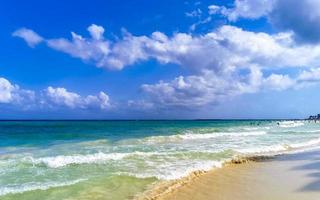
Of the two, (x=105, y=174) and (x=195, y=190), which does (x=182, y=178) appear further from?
(x=105, y=174)

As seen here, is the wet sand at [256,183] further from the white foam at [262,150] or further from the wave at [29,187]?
the white foam at [262,150]

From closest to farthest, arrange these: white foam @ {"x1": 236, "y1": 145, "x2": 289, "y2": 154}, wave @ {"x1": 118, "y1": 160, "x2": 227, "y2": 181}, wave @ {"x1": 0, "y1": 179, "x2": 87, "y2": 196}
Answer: wave @ {"x1": 0, "y1": 179, "x2": 87, "y2": 196}
wave @ {"x1": 118, "y1": 160, "x2": 227, "y2": 181}
white foam @ {"x1": 236, "y1": 145, "x2": 289, "y2": 154}

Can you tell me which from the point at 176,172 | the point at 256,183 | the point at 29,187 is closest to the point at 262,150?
the point at 176,172

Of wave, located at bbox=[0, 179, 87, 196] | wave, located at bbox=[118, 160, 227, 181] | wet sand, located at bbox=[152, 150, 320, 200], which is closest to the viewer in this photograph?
wet sand, located at bbox=[152, 150, 320, 200]

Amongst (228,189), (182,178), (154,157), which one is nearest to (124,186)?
(182,178)

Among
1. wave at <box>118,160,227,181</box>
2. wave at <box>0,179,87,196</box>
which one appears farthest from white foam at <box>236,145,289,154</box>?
wave at <box>0,179,87,196</box>

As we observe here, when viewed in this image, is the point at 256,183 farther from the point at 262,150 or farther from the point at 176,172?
the point at 262,150

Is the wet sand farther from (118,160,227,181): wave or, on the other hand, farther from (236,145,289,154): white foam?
(236,145,289,154): white foam

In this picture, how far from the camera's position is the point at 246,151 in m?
21.1

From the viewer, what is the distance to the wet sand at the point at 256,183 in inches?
397

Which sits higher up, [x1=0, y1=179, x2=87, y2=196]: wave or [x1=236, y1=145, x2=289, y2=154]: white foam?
[x1=236, y1=145, x2=289, y2=154]: white foam

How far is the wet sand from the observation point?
10.1 m

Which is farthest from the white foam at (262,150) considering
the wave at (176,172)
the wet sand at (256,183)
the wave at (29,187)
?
the wave at (29,187)

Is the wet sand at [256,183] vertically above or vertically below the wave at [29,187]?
above
